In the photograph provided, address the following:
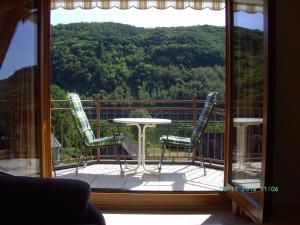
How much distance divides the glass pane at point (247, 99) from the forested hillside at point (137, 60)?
3.30 m

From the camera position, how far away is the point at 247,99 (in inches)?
128

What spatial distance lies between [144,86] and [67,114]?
1807 millimetres

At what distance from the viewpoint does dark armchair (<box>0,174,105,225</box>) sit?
163 cm

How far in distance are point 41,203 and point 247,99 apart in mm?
2113

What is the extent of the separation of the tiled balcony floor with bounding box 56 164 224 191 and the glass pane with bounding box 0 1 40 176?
979 mm

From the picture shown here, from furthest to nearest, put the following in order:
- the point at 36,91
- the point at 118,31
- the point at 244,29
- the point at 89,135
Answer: the point at 118,31 < the point at 89,135 < the point at 36,91 < the point at 244,29

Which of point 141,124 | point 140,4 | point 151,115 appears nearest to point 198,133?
point 141,124

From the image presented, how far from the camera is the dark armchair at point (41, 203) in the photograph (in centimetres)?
163

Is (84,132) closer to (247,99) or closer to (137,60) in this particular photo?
(247,99)

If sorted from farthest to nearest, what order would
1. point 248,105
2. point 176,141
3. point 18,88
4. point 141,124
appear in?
point 141,124
point 176,141
point 18,88
point 248,105

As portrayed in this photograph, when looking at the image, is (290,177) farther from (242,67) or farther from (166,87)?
(166,87)

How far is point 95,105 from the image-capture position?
593 cm

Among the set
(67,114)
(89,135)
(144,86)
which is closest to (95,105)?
(67,114)

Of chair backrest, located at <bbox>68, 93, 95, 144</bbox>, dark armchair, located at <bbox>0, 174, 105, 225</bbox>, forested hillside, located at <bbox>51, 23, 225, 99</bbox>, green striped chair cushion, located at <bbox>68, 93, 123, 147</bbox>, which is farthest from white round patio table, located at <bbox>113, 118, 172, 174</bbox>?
dark armchair, located at <bbox>0, 174, 105, 225</bbox>
